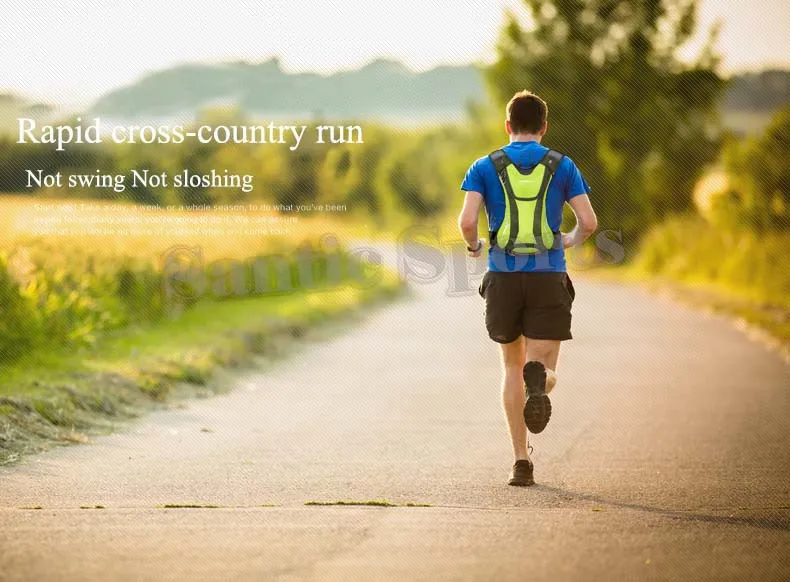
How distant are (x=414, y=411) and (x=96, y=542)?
19.1ft

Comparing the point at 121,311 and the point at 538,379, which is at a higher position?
the point at 121,311

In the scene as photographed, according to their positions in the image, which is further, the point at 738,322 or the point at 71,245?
the point at 738,322

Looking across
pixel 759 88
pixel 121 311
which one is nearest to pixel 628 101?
pixel 759 88

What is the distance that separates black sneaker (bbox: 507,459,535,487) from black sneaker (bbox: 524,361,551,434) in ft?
1.05

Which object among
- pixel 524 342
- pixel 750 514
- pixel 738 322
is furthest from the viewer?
pixel 738 322

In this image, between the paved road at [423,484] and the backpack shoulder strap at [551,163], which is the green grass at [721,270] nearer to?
the paved road at [423,484]

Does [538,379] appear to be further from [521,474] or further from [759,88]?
[759,88]

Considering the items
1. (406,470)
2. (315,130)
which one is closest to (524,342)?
(406,470)

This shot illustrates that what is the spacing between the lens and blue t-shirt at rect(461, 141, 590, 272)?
25.6ft

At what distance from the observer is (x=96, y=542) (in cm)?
609

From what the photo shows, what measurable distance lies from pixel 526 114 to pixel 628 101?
36.8m

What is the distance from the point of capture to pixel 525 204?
7.83 m

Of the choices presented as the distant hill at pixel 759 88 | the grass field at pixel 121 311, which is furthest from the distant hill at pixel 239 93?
the distant hill at pixel 759 88

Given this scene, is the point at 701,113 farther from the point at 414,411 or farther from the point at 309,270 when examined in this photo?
the point at 414,411
